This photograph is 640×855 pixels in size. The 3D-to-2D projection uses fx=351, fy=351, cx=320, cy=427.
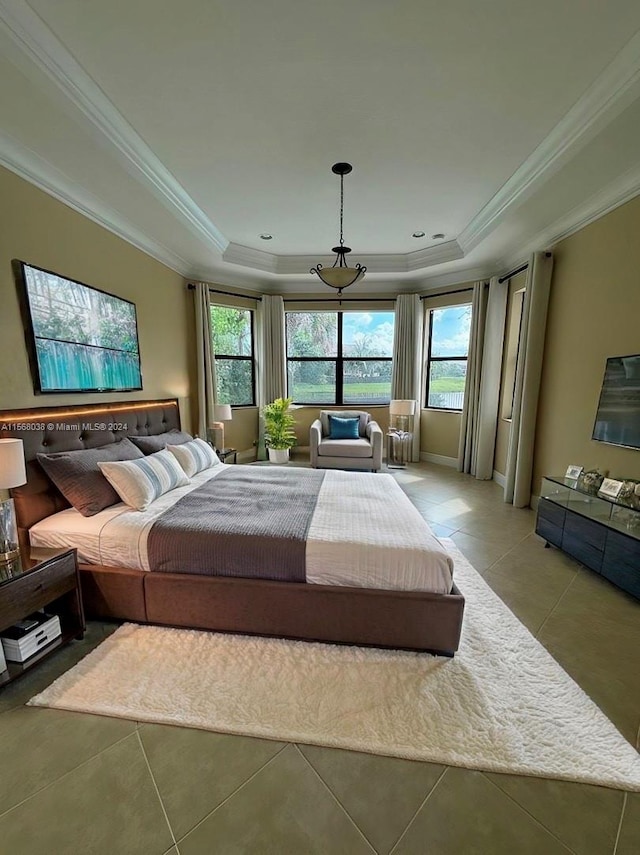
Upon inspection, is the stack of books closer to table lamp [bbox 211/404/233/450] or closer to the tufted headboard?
the tufted headboard

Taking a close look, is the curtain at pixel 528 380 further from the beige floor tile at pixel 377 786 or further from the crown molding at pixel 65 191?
the crown molding at pixel 65 191

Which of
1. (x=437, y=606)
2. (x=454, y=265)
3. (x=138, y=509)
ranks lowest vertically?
(x=437, y=606)

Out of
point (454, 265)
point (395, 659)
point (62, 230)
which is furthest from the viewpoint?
point (454, 265)

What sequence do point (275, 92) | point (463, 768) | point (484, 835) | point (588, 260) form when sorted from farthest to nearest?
point (588, 260) < point (275, 92) < point (463, 768) < point (484, 835)

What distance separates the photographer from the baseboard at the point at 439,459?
19.1 ft

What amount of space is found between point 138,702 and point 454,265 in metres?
5.61

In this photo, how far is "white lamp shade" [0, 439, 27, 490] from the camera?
1.84 m

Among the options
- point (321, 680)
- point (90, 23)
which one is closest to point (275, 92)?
point (90, 23)

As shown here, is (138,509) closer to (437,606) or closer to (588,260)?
(437,606)

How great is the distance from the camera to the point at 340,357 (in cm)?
636

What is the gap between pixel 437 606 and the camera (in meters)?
1.82

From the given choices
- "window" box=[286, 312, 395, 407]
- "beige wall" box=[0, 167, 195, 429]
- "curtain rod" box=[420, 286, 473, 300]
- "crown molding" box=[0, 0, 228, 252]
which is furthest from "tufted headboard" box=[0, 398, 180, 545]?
"curtain rod" box=[420, 286, 473, 300]

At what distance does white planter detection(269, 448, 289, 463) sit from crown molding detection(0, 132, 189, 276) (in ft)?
10.4

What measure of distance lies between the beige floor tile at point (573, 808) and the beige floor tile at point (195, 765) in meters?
0.91
